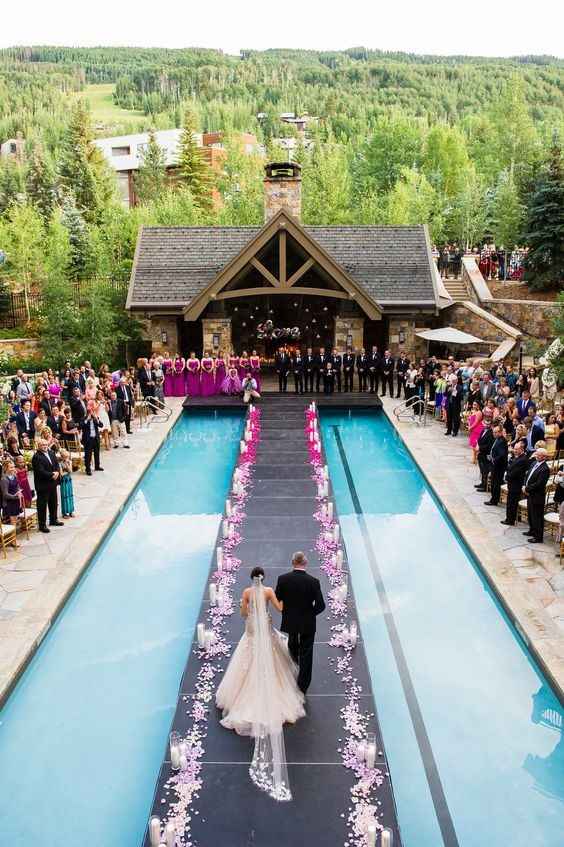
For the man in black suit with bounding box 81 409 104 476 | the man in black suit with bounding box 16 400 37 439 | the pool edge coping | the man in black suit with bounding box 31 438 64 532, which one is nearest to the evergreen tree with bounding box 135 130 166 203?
the man in black suit with bounding box 16 400 37 439

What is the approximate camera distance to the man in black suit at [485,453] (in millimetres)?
15062

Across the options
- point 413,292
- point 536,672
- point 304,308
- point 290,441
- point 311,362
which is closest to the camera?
point 536,672

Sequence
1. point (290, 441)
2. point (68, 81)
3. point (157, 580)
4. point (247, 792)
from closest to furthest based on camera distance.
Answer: point (247, 792), point (157, 580), point (290, 441), point (68, 81)

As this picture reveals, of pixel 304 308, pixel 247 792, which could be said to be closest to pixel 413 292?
pixel 304 308

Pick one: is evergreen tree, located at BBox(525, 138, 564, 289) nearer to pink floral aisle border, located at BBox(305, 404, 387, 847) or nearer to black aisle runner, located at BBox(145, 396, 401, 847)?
pink floral aisle border, located at BBox(305, 404, 387, 847)

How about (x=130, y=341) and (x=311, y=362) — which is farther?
(x=130, y=341)

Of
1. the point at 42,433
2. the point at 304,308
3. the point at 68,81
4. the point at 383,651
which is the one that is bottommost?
the point at 383,651

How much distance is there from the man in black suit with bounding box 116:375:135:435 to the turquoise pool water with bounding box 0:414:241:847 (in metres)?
5.07

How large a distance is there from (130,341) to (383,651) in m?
21.7

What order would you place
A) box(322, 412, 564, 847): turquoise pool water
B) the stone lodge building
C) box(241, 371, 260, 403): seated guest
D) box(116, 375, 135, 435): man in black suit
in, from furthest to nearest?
the stone lodge building < box(241, 371, 260, 403): seated guest < box(116, 375, 135, 435): man in black suit < box(322, 412, 564, 847): turquoise pool water

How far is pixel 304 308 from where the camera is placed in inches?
1115

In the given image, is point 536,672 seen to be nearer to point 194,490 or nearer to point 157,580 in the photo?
point 157,580

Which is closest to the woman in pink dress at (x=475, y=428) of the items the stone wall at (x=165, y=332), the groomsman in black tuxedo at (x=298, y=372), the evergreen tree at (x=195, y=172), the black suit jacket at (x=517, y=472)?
the black suit jacket at (x=517, y=472)

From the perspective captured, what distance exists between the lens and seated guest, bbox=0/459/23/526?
12305 mm
